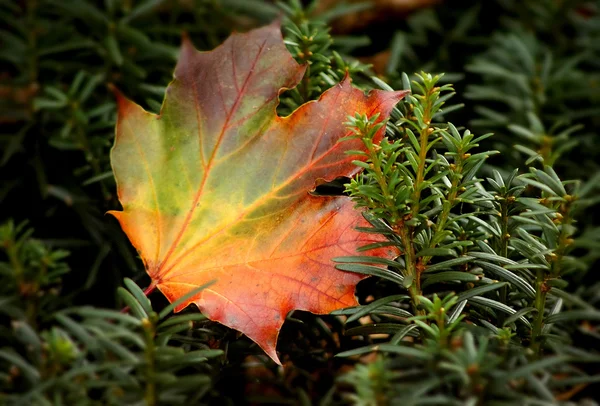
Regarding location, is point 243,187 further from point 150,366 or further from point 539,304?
point 539,304

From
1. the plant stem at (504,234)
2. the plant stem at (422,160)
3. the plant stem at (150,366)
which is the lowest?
the plant stem at (150,366)

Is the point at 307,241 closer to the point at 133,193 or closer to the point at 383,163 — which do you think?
the point at 383,163

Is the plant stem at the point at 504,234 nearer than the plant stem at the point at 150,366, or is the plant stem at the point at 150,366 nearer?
the plant stem at the point at 150,366

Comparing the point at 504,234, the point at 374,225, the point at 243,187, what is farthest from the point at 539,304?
the point at 243,187

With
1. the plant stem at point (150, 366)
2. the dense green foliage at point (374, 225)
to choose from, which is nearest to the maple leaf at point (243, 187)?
the dense green foliage at point (374, 225)

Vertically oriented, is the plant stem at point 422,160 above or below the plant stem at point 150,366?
above

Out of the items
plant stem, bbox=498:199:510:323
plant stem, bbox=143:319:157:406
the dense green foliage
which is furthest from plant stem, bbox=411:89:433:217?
plant stem, bbox=143:319:157:406

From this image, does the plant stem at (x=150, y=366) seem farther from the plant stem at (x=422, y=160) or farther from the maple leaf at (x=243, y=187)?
the plant stem at (x=422, y=160)
